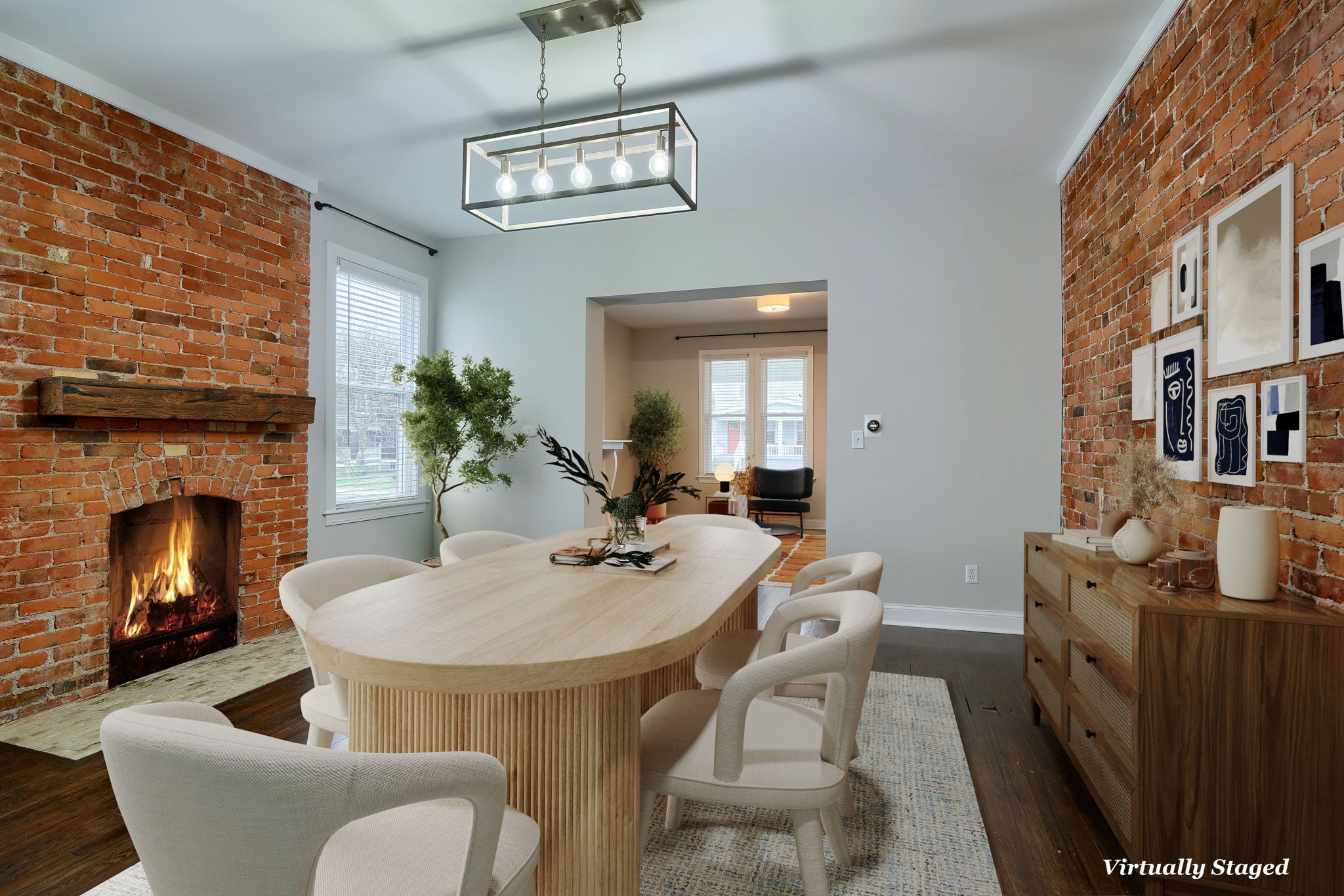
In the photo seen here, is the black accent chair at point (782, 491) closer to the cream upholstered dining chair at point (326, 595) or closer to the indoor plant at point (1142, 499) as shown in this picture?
the indoor plant at point (1142, 499)

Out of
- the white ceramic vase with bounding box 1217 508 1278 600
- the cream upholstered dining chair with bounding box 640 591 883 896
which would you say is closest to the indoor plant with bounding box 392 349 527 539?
the cream upholstered dining chair with bounding box 640 591 883 896

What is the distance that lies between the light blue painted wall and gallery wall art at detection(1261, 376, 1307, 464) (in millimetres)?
2241

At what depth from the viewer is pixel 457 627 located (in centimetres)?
134

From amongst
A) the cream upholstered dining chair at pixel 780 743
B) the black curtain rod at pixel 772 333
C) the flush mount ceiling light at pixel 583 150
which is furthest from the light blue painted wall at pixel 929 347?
the black curtain rod at pixel 772 333

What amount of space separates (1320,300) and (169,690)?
4.44 m

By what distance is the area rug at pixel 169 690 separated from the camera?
2.58 m

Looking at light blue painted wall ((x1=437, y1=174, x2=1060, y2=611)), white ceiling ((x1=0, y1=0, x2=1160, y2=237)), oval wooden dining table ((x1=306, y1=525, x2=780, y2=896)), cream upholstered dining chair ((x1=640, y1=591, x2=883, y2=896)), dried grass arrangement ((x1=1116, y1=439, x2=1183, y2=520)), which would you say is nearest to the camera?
oval wooden dining table ((x1=306, y1=525, x2=780, y2=896))

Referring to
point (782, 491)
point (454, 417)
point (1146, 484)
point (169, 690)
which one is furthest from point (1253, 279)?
point (782, 491)

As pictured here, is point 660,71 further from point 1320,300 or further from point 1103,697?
point 1103,697

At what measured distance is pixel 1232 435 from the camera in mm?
2049

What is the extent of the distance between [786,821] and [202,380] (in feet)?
11.7

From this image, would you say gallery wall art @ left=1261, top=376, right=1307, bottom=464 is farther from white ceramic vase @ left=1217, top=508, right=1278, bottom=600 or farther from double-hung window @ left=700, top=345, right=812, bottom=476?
double-hung window @ left=700, top=345, right=812, bottom=476

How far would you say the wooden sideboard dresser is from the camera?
150 cm

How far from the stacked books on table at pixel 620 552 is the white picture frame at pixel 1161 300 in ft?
6.72
